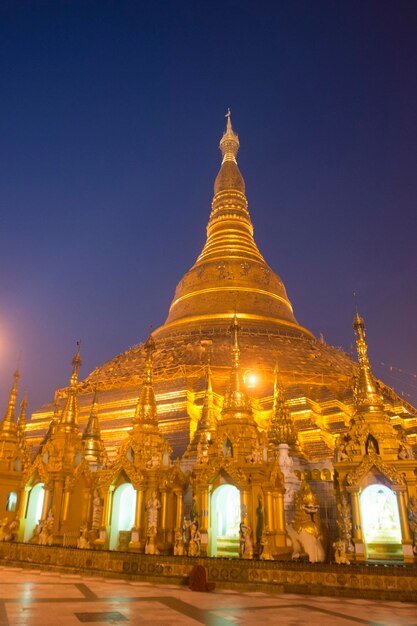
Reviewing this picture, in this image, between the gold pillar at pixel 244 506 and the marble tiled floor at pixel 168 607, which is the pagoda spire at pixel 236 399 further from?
the marble tiled floor at pixel 168 607

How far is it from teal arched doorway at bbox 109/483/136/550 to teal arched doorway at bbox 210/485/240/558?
9.44 ft

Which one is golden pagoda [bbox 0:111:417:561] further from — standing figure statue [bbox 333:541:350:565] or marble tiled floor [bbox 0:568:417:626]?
marble tiled floor [bbox 0:568:417:626]

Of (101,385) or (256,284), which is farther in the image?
(256,284)

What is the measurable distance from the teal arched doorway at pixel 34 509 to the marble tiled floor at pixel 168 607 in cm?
728

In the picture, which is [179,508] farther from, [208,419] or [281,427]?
[208,419]

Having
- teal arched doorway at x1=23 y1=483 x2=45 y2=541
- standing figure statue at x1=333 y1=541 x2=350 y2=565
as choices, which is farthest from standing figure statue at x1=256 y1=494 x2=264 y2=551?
teal arched doorway at x1=23 y1=483 x2=45 y2=541

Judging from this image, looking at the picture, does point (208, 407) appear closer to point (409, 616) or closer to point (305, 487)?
point (305, 487)

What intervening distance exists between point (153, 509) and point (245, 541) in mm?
3156

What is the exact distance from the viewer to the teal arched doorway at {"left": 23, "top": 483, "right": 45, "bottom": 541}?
17094mm

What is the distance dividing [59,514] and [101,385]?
48.1ft

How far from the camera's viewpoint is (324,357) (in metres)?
31.3

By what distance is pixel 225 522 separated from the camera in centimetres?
1366

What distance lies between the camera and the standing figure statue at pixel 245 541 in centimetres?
1187

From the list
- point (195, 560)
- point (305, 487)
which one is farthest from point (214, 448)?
point (195, 560)
